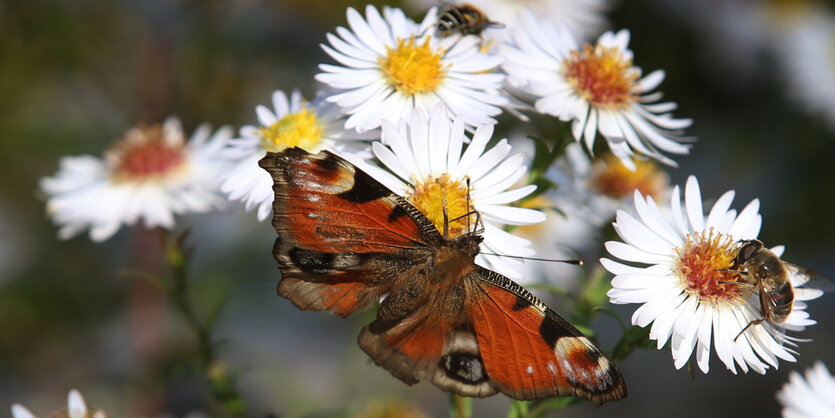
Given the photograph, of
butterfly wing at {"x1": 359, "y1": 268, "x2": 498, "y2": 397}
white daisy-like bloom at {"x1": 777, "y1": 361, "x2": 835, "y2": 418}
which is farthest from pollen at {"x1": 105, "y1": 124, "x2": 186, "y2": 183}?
white daisy-like bloom at {"x1": 777, "y1": 361, "x2": 835, "y2": 418}

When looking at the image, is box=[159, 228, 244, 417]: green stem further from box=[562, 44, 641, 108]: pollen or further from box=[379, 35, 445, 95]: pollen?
box=[562, 44, 641, 108]: pollen

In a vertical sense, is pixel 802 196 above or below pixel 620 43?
above

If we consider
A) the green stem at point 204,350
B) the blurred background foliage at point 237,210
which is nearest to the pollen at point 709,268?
the green stem at point 204,350

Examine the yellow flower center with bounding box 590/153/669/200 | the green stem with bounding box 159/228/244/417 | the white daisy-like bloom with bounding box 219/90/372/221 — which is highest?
the yellow flower center with bounding box 590/153/669/200

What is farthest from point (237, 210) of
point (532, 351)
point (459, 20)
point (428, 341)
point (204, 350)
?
point (532, 351)

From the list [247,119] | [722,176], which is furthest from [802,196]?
[247,119]

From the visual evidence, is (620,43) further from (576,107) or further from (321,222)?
(321,222)
